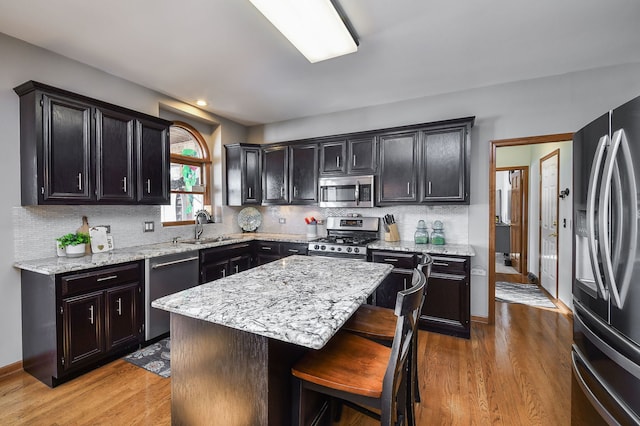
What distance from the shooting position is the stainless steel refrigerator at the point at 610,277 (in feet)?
3.66

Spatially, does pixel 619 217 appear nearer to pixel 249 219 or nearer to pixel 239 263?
pixel 239 263

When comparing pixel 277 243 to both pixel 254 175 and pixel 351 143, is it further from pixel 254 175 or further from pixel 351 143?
pixel 351 143

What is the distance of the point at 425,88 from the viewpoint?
3428mm

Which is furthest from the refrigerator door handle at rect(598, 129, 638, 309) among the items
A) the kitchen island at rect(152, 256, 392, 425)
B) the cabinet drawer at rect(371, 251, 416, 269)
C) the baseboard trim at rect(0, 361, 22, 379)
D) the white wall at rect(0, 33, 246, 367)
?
the baseboard trim at rect(0, 361, 22, 379)

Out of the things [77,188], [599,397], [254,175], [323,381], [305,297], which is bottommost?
[599,397]

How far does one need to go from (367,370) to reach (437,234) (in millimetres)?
2631

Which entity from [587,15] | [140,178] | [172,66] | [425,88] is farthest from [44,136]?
[587,15]

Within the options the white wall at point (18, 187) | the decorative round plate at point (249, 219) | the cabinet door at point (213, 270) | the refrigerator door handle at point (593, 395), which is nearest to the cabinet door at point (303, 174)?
the decorative round plate at point (249, 219)

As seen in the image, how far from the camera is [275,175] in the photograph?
441 cm

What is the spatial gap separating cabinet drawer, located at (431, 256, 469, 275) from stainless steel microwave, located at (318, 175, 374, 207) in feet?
3.60

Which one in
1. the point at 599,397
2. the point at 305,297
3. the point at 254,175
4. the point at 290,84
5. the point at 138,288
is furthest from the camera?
the point at 254,175

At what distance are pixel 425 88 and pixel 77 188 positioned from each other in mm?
3839

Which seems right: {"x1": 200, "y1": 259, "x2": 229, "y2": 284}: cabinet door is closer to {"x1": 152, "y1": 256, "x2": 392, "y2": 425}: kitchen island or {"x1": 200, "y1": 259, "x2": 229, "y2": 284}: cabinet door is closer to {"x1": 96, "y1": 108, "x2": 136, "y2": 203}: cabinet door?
{"x1": 96, "y1": 108, "x2": 136, "y2": 203}: cabinet door

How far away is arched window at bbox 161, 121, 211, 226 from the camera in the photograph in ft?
13.1
